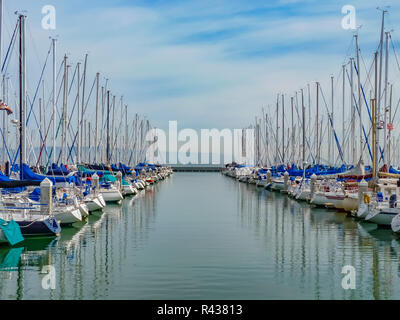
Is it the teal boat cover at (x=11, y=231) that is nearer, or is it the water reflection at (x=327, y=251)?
the water reflection at (x=327, y=251)

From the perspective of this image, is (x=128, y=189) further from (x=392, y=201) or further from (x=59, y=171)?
(x=392, y=201)

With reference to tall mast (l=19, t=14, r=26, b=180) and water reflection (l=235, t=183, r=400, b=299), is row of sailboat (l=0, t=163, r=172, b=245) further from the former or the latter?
water reflection (l=235, t=183, r=400, b=299)

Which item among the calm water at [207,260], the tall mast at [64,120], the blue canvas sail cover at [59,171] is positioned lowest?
the calm water at [207,260]

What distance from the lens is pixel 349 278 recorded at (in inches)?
855

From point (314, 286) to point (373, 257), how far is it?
7.43 meters

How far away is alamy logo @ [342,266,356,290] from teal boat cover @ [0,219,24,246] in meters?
16.6

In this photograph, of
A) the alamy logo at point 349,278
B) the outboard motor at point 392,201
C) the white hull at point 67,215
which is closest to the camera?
the alamy logo at point 349,278

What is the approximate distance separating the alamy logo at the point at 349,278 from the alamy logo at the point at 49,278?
11175mm

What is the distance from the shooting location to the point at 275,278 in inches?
855

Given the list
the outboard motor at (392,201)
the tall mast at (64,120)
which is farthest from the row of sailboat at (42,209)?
the outboard motor at (392,201)

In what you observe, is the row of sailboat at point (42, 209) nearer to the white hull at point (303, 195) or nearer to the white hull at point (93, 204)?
the white hull at point (93, 204)

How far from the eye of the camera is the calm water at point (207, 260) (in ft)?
64.3

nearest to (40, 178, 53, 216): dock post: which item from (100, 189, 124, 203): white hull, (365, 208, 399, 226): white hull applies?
(365, 208, 399, 226): white hull

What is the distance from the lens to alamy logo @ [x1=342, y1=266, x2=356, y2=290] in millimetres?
20344
